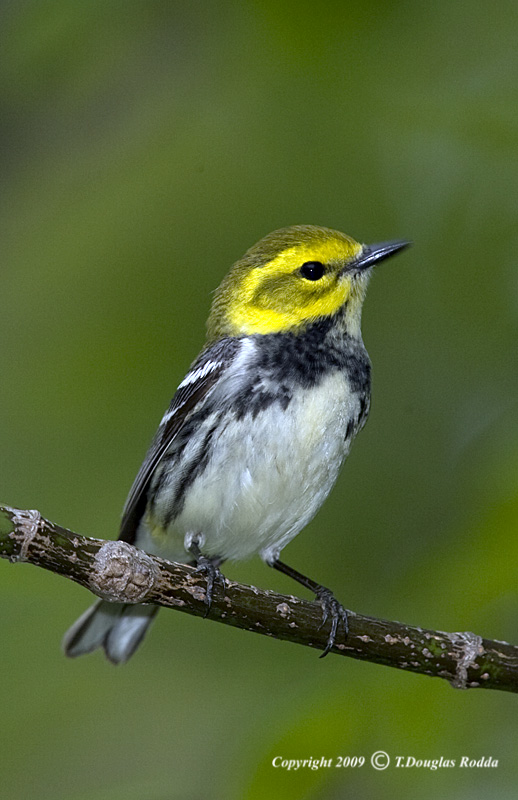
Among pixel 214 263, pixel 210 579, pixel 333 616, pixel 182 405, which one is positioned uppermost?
pixel 214 263

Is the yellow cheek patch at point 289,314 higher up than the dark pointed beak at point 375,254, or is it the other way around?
the dark pointed beak at point 375,254

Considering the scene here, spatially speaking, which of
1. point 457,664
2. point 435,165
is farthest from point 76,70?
point 457,664

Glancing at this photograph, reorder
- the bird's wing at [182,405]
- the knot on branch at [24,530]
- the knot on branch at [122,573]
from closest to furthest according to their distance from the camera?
the knot on branch at [24,530], the knot on branch at [122,573], the bird's wing at [182,405]

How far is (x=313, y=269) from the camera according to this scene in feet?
11.2

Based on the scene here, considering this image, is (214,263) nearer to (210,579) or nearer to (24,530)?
(210,579)

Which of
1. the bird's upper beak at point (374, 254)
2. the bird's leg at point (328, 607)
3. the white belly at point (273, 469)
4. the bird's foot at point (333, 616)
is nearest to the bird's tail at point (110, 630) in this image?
the white belly at point (273, 469)

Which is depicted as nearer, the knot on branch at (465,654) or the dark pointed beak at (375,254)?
the knot on branch at (465,654)

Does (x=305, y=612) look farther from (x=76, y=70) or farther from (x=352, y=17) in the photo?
(x=76, y=70)

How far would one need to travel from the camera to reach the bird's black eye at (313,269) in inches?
134

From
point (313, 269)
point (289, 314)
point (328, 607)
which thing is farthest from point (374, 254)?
point (328, 607)

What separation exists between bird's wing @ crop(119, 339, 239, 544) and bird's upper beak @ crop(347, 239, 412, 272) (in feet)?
1.75

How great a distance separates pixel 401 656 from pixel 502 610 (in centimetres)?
43

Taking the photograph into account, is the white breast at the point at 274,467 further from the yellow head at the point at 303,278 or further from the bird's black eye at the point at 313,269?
the bird's black eye at the point at 313,269

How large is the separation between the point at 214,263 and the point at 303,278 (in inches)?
29.2
